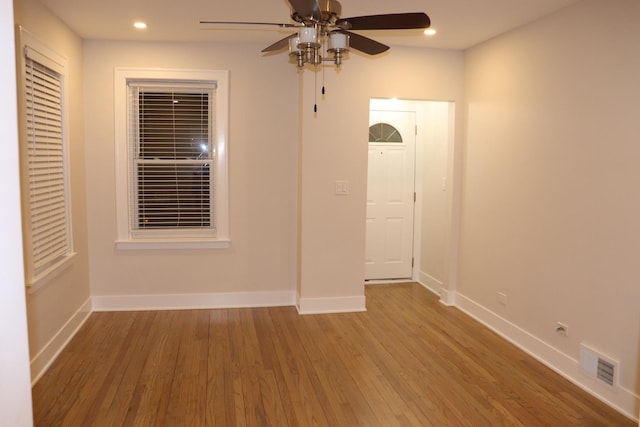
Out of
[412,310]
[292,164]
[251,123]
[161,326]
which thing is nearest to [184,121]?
[251,123]

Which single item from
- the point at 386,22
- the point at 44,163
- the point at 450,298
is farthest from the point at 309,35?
the point at 450,298

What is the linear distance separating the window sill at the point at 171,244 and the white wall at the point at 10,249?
3.38m

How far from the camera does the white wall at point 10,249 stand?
3.86ft

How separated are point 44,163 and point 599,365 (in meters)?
4.06

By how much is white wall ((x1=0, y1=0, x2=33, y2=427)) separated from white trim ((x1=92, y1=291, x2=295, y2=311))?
3467mm

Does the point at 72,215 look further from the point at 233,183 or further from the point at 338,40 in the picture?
the point at 338,40

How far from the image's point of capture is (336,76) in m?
4.37

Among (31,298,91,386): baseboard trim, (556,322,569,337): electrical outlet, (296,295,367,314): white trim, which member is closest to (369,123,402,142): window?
(296,295,367,314): white trim

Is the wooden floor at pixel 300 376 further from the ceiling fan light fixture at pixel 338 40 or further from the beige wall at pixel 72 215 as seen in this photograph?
the ceiling fan light fixture at pixel 338 40

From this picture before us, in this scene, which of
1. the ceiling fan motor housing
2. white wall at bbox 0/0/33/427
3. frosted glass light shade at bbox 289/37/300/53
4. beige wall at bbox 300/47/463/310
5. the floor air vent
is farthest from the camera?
beige wall at bbox 300/47/463/310

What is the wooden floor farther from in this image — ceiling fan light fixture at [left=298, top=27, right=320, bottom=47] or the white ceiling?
the white ceiling

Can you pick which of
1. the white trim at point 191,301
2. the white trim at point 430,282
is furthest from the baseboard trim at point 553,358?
the white trim at point 191,301

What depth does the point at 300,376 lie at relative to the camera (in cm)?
322

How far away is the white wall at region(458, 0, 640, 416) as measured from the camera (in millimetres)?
2822
